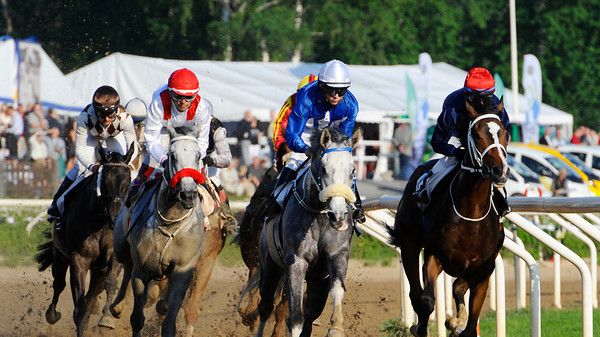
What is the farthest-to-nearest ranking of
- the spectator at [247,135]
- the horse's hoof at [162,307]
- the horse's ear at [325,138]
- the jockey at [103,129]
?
the spectator at [247,135]
the jockey at [103,129]
the horse's hoof at [162,307]
the horse's ear at [325,138]

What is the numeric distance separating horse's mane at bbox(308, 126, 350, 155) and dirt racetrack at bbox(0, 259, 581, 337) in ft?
7.50

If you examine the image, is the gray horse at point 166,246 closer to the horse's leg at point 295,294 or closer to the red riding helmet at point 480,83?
the horse's leg at point 295,294

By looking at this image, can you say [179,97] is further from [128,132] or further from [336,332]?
[336,332]

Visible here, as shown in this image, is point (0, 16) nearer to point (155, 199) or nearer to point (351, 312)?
point (351, 312)

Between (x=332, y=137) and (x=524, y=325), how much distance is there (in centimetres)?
341

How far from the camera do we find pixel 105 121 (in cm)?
1130

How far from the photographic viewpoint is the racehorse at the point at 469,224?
8.85 m

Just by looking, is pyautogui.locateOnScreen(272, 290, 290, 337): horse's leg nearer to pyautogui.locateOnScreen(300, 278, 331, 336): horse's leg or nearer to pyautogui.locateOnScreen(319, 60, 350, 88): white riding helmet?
pyautogui.locateOnScreen(300, 278, 331, 336): horse's leg

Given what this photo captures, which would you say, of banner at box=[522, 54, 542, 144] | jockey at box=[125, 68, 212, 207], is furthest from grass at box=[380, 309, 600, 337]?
banner at box=[522, 54, 542, 144]

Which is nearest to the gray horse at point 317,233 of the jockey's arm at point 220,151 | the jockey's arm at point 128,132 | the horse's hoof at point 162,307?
the jockey's arm at point 220,151

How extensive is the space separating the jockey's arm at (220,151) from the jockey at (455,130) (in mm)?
1451

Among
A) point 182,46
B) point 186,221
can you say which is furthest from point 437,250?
point 182,46

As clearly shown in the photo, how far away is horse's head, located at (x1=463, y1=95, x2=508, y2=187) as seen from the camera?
28.6 ft

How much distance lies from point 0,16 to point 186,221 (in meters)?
31.3
